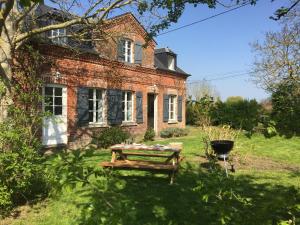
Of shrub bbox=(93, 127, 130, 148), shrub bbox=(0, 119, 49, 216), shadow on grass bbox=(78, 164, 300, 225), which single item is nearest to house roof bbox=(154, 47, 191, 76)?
shrub bbox=(93, 127, 130, 148)

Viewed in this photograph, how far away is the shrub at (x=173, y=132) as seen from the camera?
1919cm

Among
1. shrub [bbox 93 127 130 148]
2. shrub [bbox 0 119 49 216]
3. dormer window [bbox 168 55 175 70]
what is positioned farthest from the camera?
dormer window [bbox 168 55 175 70]

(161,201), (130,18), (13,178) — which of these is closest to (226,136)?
(161,201)

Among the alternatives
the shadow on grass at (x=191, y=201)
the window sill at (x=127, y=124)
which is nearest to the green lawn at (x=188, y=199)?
the shadow on grass at (x=191, y=201)

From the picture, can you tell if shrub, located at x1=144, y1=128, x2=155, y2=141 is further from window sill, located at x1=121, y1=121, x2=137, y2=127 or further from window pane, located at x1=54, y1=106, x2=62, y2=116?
window pane, located at x1=54, y1=106, x2=62, y2=116

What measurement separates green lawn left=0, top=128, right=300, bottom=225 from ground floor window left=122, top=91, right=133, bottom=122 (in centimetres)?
712

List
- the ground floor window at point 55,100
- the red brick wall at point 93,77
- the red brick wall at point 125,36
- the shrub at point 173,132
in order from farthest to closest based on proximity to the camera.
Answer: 1. the shrub at point 173,132
2. the red brick wall at point 125,36
3. the red brick wall at point 93,77
4. the ground floor window at point 55,100

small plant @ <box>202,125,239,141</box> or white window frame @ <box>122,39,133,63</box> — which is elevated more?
white window frame @ <box>122,39,133,63</box>

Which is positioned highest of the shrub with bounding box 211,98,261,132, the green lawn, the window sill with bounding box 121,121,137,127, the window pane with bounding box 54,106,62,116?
the window pane with bounding box 54,106,62,116

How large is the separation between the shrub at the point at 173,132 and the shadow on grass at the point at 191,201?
30.7 ft

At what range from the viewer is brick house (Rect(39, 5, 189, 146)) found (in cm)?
1286

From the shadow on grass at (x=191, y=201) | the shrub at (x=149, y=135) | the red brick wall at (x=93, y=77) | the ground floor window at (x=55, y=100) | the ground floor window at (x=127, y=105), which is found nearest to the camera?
the shadow on grass at (x=191, y=201)

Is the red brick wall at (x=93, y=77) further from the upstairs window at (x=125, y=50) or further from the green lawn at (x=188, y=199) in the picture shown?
the green lawn at (x=188, y=199)

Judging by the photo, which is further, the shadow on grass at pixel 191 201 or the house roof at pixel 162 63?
the house roof at pixel 162 63
